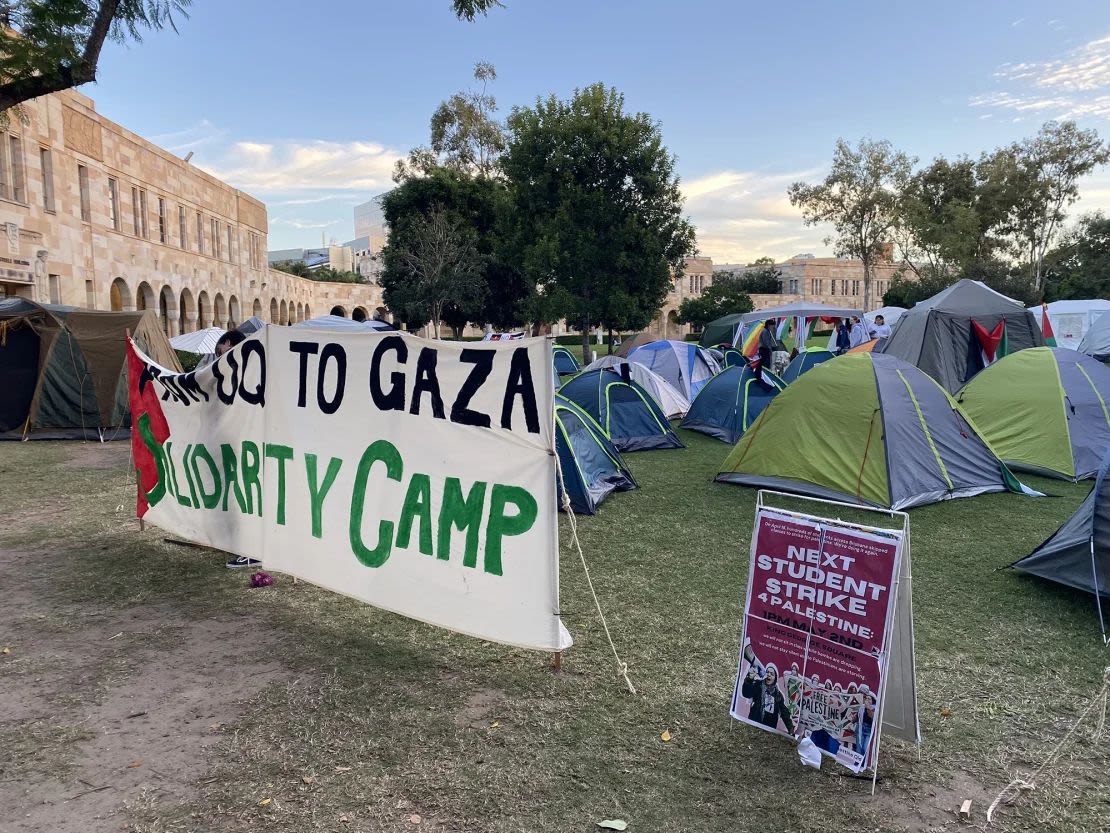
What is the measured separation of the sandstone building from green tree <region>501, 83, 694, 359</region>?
29.1 ft

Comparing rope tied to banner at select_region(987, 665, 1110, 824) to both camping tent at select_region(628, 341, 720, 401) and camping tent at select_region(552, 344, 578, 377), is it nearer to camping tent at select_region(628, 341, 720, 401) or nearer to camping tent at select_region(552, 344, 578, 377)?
camping tent at select_region(628, 341, 720, 401)

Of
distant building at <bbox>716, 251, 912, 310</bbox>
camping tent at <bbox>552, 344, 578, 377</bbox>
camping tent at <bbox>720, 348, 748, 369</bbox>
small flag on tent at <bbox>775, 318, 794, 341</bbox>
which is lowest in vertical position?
camping tent at <bbox>552, 344, 578, 377</bbox>

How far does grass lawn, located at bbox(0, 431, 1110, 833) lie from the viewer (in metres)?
2.86

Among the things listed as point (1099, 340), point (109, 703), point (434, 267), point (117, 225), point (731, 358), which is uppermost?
point (117, 225)

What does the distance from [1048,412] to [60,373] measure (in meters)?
14.9

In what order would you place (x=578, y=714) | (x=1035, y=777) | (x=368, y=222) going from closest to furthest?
(x=1035, y=777) → (x=578, y=714) → (x=368, y=222)

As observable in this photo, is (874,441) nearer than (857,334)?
Yes

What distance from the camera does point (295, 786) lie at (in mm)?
2992

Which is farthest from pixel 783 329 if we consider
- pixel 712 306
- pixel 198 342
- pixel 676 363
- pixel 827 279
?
pixel 827 279

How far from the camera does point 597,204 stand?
26.4 metres

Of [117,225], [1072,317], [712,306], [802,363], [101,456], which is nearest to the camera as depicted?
[101,456]

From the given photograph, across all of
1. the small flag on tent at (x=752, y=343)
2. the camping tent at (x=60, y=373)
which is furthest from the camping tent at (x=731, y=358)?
the camping tent at (x=60, y=373)

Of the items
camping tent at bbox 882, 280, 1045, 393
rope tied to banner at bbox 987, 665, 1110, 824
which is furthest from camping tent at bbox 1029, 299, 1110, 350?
rope tied to banner at bbox 987, 665, 1110, 824

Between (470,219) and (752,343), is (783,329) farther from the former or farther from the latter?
(470,219)
